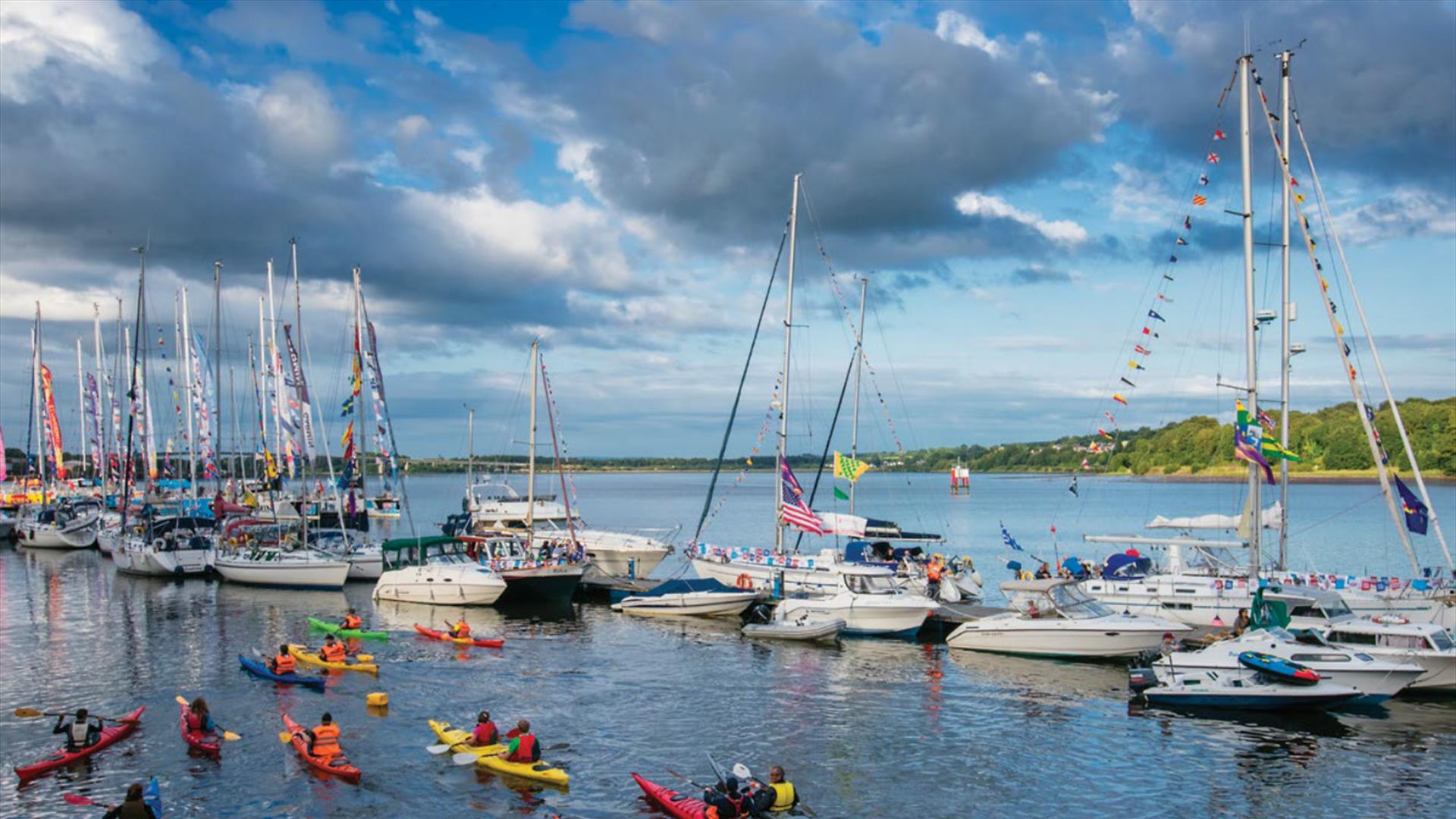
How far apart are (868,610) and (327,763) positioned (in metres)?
25.0

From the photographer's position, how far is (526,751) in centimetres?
2684

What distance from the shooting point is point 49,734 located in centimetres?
3027

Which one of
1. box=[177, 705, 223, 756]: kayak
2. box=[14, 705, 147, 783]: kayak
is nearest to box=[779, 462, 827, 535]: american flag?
box=[177, 705, 223, 756]: kayak

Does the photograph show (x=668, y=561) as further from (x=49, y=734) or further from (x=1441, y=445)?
(x=1441, y=445)

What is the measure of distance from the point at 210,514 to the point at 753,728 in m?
71.9

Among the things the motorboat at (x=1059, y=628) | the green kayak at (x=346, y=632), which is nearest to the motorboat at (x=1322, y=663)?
the motorboat at (x=1059, y=628)

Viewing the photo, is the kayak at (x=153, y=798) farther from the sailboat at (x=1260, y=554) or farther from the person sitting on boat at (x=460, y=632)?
the sailboat at (x=1260, y=554)

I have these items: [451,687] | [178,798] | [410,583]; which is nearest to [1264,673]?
[451,687]

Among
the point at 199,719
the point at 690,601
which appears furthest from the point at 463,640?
the point at 199,719

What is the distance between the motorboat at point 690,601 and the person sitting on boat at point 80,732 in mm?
26680

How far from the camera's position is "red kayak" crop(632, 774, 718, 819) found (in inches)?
927

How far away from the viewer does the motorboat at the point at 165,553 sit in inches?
2639

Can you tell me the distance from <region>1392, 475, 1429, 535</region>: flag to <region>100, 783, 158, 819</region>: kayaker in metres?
38.6

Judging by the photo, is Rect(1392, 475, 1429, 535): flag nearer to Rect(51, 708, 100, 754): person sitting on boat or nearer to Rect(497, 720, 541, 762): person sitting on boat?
Rect(497, 720, 541, 762): person sitting on boat
